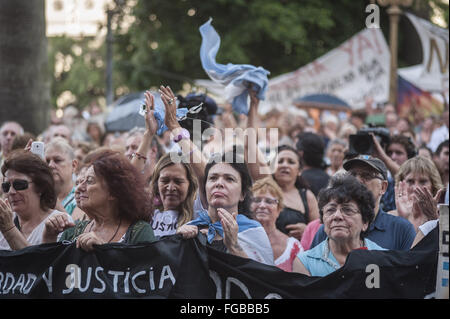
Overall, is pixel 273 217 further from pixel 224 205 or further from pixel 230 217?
pixel 230 217

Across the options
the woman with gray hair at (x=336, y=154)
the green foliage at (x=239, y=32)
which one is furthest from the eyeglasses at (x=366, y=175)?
the green foliage at (x=239, y=32)

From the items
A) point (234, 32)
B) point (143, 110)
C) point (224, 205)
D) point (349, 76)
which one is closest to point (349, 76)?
point (349, 76)

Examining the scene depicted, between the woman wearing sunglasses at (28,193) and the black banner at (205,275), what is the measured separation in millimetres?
698

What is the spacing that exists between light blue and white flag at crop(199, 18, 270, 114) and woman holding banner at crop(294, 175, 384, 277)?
6.02 feet

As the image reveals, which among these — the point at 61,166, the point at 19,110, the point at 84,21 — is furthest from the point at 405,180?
the point at 84,21

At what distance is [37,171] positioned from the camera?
15.8 feet

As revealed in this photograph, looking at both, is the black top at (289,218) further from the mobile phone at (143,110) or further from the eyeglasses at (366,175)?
the mobile phone at (143,110)

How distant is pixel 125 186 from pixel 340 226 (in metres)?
1.25

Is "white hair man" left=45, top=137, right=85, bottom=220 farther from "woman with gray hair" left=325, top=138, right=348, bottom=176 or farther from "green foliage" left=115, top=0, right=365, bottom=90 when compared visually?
"green foliage" left=115, top=0, right=365, bottom=90

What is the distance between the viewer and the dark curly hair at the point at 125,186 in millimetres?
4230

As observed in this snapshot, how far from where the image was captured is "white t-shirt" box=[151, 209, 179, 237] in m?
5.02

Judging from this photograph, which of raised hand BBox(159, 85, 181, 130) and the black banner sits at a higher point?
raised hand BBox(159, 85, 181, 130)

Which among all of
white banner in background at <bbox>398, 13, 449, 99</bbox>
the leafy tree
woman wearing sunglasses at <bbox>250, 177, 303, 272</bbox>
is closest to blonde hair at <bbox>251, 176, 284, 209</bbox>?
woman wearing sunglasses at <bbox>250, 177, 303, 272</bbox>
